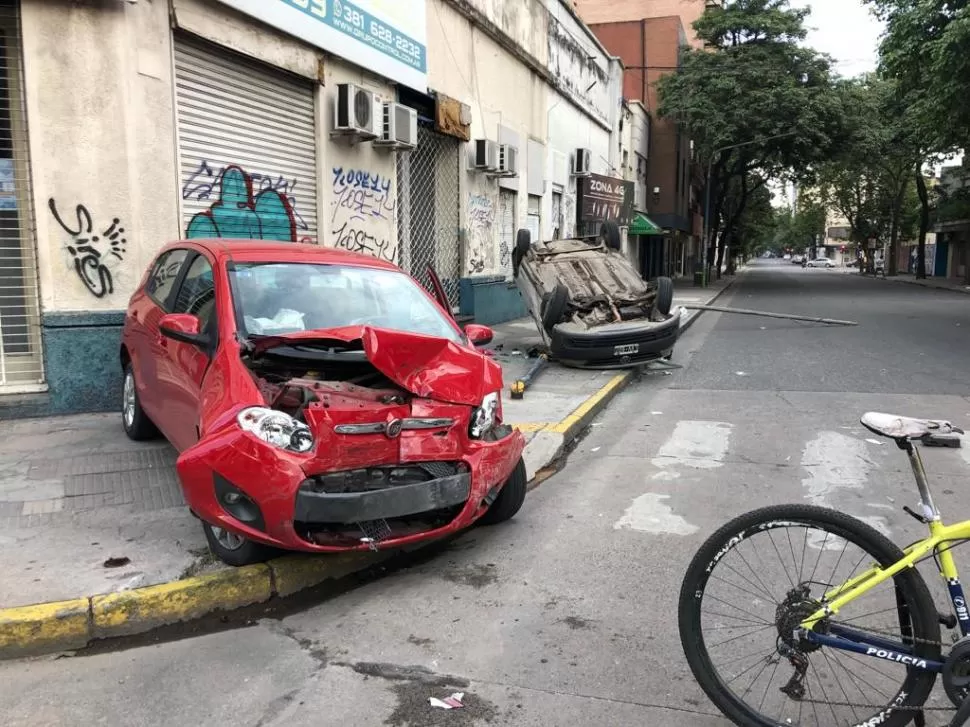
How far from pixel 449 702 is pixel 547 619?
844 mm

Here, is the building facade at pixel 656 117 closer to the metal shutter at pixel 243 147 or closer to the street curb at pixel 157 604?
the metal shutter at pixel 243 147

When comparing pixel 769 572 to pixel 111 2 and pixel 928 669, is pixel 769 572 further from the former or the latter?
pixel 111 2

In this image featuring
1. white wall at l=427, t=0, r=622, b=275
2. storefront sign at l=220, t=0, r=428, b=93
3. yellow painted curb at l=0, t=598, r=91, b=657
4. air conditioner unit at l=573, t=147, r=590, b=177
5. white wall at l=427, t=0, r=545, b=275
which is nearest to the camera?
yellow painted curb at l=0, t=598, r=91, b=657

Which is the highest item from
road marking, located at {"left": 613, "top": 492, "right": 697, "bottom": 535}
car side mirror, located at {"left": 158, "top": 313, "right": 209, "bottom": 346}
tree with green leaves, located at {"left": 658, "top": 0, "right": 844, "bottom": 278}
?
tree with green leaves, located at {"left": 658, "top": 0, "right": 844, "bottom": 278}

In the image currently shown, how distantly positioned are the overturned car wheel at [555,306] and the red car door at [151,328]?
549 centimetres

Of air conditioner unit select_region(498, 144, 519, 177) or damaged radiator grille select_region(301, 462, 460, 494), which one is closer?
damaged radiator grille select_region(301, 462, 460, 494)

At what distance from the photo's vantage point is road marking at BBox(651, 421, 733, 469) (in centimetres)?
652

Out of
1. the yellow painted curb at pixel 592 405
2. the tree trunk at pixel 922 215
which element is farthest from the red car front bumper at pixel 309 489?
the tree trunk at pixel 922 215

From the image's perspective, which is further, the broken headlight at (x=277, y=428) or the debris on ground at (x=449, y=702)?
the broken headlight at (x=277, y=428)

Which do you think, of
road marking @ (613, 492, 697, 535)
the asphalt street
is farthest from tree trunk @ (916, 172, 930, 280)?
road marking @ (613, 492, 697, 535)

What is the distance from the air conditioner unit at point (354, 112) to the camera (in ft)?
33.7

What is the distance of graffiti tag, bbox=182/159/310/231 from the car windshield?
3.90 m

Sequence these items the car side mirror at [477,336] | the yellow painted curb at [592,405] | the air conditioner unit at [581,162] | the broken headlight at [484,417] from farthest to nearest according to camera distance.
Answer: the air conditioner unit at [581,162]
the yellow painted curb at [592,405]
the car side mirror at [477,336]
the broken headlight at [484,417]

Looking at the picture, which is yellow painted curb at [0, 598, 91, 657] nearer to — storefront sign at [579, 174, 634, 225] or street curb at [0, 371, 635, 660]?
street curb at [0, 371, 635, 660]
